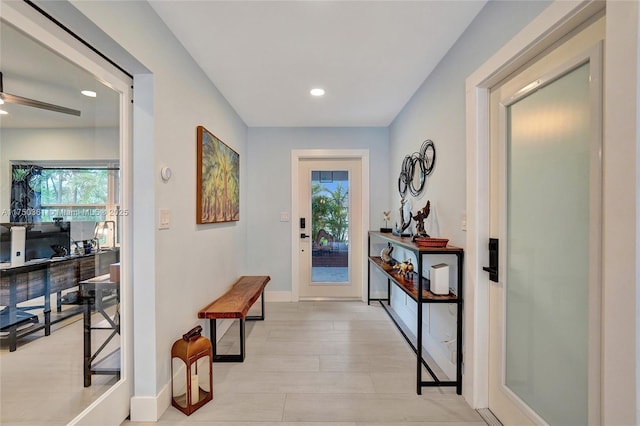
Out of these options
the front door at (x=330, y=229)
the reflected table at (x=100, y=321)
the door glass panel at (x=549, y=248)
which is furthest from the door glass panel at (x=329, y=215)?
the reflected table at (x=100, y=321)

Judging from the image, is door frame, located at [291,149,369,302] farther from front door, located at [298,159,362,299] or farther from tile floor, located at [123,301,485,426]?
tile floor, located at [123,301,485,426]

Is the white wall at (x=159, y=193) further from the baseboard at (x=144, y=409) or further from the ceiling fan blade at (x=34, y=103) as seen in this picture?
the ceiling fan blade at (x=34, y=103)

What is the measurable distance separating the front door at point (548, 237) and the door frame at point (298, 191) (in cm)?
234

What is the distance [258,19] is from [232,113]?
1680 millimetres

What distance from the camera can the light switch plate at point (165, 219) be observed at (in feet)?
5.84

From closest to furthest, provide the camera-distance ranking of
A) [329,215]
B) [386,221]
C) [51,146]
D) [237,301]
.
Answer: [51,146] < [237,301] < [386,221] < [329,215]

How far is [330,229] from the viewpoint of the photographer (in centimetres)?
417

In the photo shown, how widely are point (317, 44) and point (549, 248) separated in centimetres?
189

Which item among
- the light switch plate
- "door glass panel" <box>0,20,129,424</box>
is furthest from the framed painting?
"door glass panel" <box>0,20,129,424</box>

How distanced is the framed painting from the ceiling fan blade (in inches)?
38.4

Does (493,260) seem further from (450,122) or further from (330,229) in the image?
(330,229)

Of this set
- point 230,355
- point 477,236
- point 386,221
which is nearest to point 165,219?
point 230,355

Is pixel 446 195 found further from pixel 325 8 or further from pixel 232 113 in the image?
pixel 232 113

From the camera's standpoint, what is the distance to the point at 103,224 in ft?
5.27
